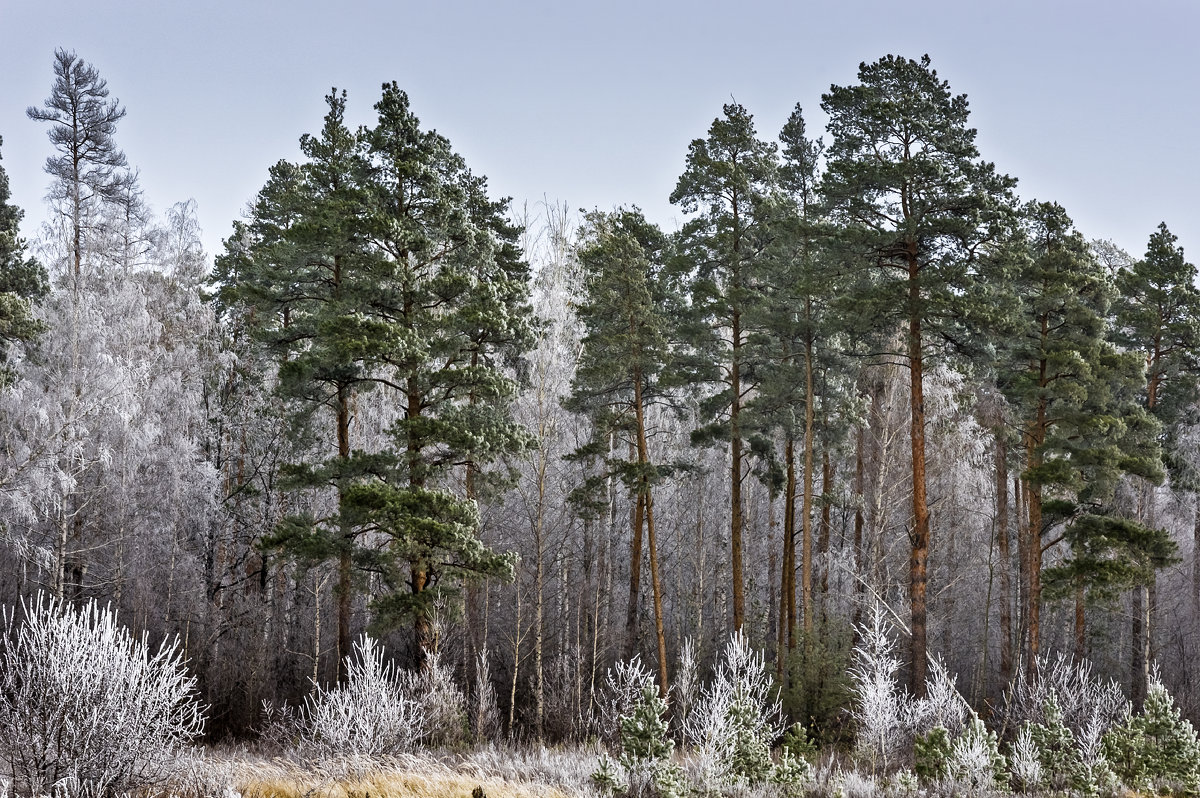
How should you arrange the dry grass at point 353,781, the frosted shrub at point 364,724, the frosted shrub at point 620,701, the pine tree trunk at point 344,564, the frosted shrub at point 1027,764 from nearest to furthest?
the dry grass at point 353,781 → the frosted shrub at point 1027,764 → the frosted shrub at point 364,724 → the frosted shrub at point 620,701 → the pine tree trunk at point 344,564

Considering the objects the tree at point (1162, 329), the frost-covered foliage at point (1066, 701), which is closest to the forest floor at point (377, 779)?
the frost-covered foliage at point (1066, 701)

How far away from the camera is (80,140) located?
2216 centimetres

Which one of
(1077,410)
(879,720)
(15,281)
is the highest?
(15,281)

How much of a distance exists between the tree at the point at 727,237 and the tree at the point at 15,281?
12.7 metres

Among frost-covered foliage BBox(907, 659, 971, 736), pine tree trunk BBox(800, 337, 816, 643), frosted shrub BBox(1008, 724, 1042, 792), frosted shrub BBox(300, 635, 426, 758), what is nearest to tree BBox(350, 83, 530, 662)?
frosted shrub BBox(300, 635, 426, 758)

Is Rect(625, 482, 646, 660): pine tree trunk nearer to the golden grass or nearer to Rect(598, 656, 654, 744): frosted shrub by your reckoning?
Rect(598, 656, 654, 744): frosted shrub

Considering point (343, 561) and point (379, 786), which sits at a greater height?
point (343, 561)

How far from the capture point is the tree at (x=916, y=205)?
15617 mm

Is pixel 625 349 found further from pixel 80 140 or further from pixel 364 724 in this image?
pixel 80 140

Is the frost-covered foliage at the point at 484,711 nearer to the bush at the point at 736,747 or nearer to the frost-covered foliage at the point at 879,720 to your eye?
the bush at the point at 736,747

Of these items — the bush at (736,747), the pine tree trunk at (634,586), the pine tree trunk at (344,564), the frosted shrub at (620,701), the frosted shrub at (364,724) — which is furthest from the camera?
the pine tree trunk at (634,586)

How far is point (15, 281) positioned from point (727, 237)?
14.1m

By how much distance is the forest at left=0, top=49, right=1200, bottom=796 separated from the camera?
40.6 ft

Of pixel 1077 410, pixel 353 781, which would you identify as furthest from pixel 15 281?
pixel 1077 410
